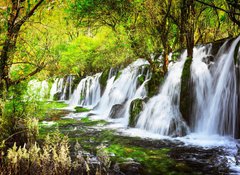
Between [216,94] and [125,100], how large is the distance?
23.4 feet

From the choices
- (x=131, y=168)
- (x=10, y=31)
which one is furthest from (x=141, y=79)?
(x=10, y=31)

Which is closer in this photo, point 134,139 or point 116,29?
point 134,139

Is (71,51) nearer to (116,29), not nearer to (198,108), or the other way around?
(116,29)

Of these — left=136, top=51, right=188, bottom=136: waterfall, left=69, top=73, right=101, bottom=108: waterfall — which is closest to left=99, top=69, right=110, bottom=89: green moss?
left=69, top=73, right=101, bottom=108: waterfall

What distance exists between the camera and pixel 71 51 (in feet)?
93.1

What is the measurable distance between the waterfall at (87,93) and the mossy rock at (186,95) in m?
12.0

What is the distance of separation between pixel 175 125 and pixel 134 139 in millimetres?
1879

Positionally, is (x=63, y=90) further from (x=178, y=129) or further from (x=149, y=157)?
(x=149, y=157)

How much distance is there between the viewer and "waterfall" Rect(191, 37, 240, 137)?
9836 mm

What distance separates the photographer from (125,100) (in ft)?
55.6

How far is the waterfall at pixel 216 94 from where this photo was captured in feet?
32.3

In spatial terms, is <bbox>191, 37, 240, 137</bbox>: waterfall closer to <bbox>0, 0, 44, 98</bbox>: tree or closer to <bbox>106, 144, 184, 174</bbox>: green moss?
<bbox>106, 144, 184, 174</bbox>: green moss

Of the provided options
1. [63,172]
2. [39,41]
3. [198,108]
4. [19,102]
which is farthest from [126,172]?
[198,108]

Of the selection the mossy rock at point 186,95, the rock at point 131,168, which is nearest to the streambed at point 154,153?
the rock at point 131,168
